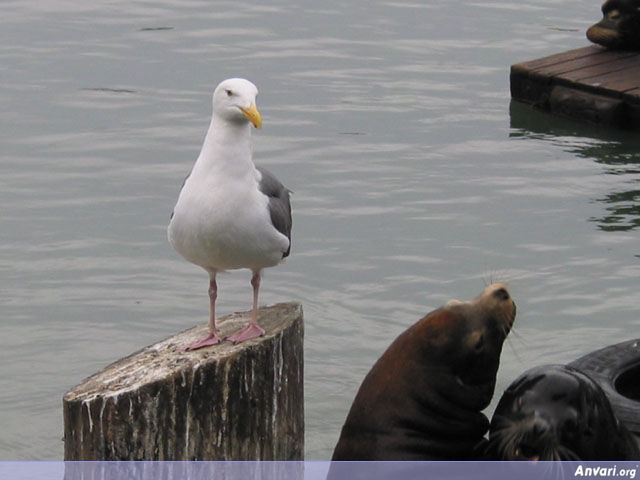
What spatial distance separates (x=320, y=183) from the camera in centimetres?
1127

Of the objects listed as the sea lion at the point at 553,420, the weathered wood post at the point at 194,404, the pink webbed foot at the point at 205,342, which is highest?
the sea lion at the point at 553,420

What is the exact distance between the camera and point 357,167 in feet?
Answer: 38.3

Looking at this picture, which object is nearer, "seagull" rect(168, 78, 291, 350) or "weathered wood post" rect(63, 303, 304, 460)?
"weathered wood post" rect(63, 303, 304, 460)

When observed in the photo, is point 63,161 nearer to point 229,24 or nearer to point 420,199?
point 420,199

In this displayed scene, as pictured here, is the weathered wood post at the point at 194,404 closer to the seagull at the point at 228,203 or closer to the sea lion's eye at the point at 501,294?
the seagull at the point at 228,203

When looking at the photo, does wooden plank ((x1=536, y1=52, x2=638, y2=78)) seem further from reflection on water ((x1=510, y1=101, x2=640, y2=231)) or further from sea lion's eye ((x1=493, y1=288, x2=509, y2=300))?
sea lion's eye ((x1=493, y1=288, x2=509, y2=300))

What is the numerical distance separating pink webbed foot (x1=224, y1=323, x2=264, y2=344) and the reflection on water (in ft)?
17.4

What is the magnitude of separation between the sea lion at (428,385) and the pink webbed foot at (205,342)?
3.14ft

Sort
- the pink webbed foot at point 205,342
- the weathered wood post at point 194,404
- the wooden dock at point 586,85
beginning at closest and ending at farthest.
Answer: the weathered wood post at point 194,404 → the pink webbed foot at point 205,342 → the wooden dock at point 586,85

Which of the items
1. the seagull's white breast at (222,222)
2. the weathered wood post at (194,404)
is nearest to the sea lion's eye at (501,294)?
the weathered wood post at (194,404)

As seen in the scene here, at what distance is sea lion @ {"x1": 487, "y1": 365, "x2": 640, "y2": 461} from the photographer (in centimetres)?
467

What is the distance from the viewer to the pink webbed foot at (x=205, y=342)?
5707 millimetres

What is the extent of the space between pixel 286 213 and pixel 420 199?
503 centimetres

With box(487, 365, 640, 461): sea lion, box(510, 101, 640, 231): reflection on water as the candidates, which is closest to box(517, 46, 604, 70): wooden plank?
box(510, 101, 640, 231): reflection on water
